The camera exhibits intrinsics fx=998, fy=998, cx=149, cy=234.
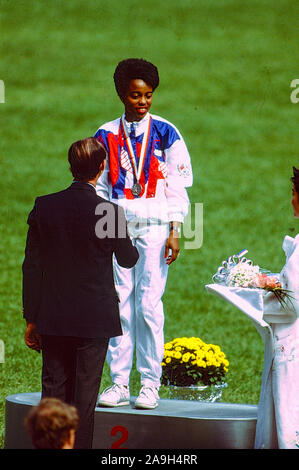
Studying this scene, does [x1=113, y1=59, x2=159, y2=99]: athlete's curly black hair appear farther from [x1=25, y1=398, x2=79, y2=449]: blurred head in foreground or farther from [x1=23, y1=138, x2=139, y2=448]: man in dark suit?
[x1=25, y1=398, x2=79, y2=449]: blurred head in foreground

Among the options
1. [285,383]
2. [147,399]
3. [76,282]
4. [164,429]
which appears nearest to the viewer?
[76,282]

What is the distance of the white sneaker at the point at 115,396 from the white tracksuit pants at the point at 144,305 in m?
0.05

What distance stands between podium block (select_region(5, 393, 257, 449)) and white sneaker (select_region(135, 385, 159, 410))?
0.06 meters

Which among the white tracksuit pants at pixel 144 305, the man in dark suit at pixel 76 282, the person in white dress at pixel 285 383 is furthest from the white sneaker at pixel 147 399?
the man in dark suit at pixel 76 282

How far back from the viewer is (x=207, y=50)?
70.4ft

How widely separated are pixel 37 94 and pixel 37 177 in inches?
121

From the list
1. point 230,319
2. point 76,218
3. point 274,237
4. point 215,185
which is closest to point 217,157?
point 215,185

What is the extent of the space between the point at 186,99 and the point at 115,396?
47.8 feet

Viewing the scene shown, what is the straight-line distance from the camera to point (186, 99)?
2020cm

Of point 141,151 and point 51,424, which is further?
point 141,151

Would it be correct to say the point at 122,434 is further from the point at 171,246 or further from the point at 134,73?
the point at 134,73

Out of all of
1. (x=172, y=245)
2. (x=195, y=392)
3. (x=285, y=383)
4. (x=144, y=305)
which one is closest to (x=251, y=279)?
(x=285, y=383)

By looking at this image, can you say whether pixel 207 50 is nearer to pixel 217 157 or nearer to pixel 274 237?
pixel 217 157

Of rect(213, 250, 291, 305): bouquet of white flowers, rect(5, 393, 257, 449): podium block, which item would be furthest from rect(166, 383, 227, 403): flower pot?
rect(213, 250, 291, 305): bouquet of white flowers
